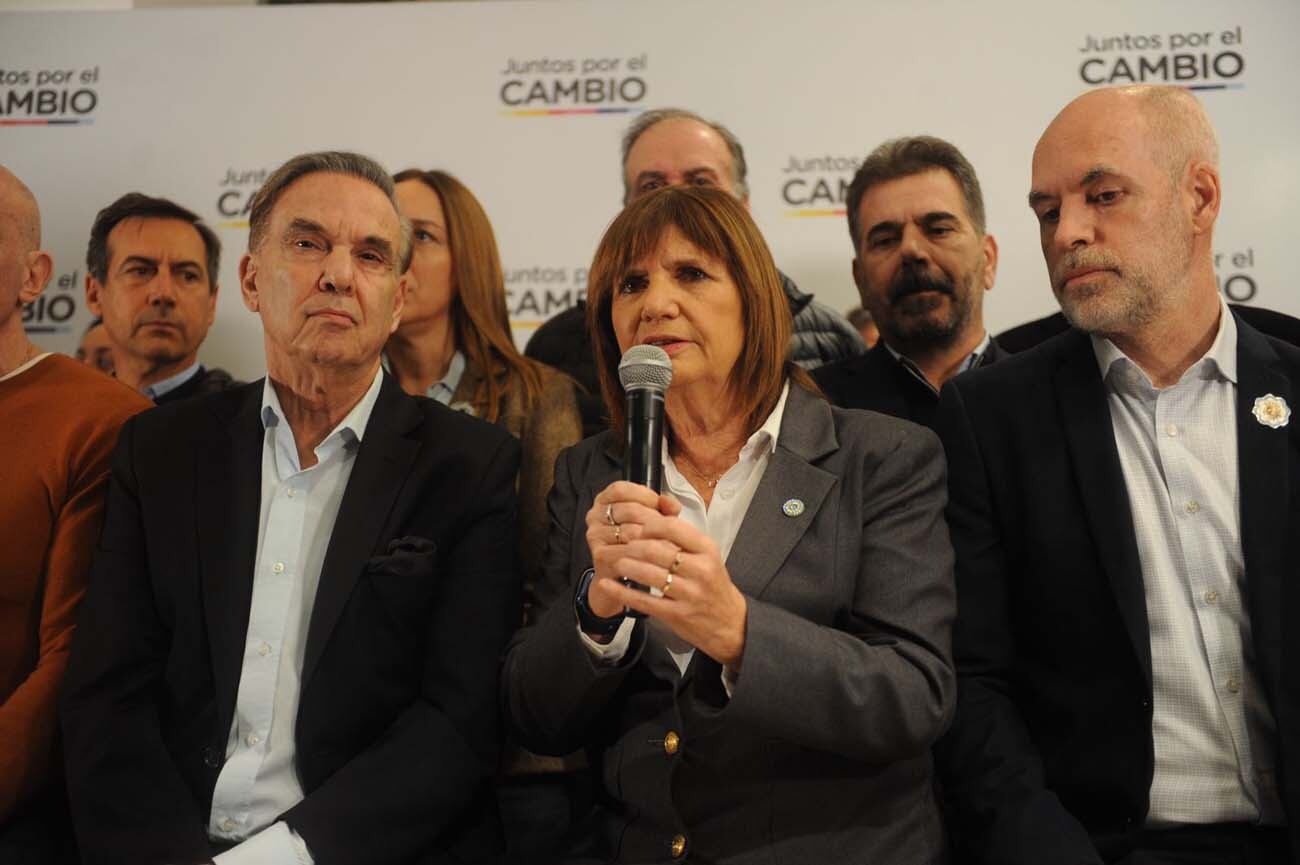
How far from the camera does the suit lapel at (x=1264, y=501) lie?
7.31ft

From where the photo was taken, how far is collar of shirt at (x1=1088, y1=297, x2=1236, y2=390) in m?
2.43

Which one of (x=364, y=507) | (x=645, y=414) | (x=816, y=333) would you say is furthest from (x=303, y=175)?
(x=816, y=333)

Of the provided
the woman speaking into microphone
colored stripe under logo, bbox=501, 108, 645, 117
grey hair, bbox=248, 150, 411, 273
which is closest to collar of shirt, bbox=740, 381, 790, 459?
the woman speaking into microphone

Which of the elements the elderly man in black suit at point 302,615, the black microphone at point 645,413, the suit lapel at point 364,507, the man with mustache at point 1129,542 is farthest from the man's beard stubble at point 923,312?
the black microphone at point 645,413

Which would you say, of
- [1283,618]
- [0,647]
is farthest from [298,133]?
[1283,618]

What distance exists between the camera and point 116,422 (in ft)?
9.43

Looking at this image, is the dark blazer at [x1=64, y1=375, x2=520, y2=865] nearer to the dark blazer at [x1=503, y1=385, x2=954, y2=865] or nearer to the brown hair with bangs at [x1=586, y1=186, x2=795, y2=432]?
Result: the dark blazer at [x1=503, y1=385, x2=954, y2=865]

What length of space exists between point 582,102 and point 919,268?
1.50 meters

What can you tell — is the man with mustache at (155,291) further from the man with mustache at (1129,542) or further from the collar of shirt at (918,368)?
the man with mustache at (1129,542)

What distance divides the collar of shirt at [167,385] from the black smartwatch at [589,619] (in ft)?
8.57

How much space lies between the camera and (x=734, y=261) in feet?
8.20

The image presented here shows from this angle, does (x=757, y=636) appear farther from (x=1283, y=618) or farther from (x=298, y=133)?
(x=298, y=133)

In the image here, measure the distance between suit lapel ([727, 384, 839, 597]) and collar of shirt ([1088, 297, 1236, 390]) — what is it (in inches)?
25.7

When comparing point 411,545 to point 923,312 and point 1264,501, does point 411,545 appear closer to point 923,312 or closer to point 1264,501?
point 1264,501
